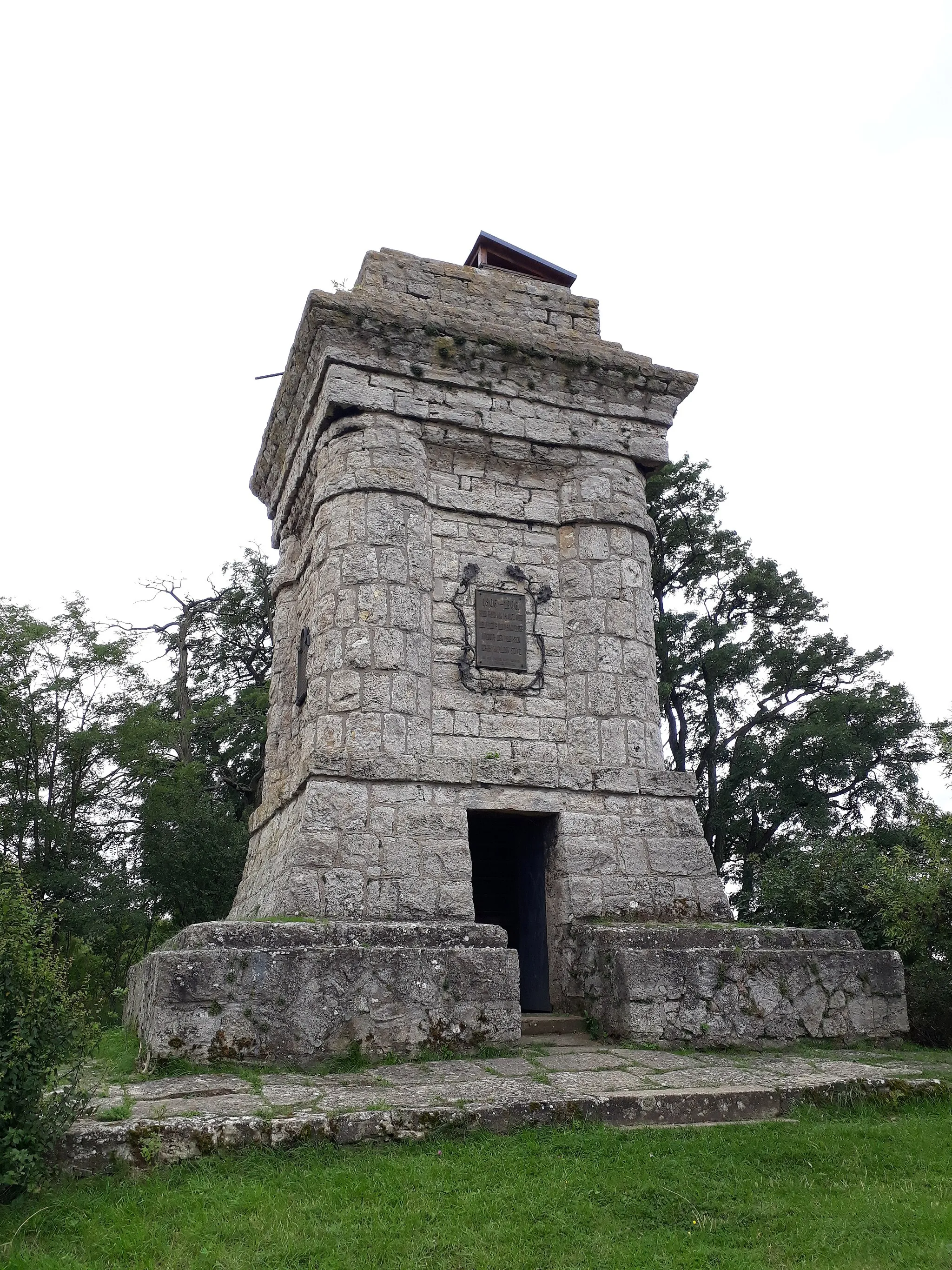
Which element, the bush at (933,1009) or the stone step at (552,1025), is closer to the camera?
the stone step at (552,1025)

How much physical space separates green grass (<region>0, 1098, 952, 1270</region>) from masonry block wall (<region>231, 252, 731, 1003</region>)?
2810 millimetres

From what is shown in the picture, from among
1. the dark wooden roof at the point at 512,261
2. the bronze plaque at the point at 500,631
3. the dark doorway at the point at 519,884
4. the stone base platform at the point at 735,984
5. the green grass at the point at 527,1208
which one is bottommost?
the green grass at the point at 527,1208

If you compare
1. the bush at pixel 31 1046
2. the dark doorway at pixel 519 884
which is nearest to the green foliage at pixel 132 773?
the dark doorway at pixel 519 884

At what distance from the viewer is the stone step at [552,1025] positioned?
716cm

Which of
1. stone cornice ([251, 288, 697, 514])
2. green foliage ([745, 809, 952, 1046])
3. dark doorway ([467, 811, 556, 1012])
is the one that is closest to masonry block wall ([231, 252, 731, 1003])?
stone cornice ([251, 288, 697, 514])

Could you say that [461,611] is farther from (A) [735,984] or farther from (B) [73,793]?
(B) [73,793]

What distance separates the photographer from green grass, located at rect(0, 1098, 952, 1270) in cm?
366

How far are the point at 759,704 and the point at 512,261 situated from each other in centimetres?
1244

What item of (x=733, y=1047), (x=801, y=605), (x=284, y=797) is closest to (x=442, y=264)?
(x=284, y=797)

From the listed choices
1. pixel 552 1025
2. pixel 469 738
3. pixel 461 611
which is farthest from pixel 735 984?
pixel 461 611

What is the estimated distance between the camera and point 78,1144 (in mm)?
4246

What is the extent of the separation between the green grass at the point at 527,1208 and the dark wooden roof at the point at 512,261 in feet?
27.0

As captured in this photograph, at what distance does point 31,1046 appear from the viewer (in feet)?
13.6

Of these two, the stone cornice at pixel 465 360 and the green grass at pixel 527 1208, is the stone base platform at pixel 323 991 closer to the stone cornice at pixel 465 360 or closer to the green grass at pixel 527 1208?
the green grass at pixel 527 1208
